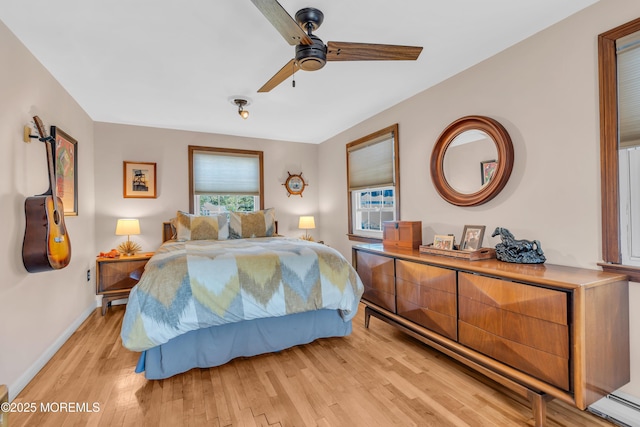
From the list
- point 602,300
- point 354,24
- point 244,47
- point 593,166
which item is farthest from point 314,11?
point 602,300

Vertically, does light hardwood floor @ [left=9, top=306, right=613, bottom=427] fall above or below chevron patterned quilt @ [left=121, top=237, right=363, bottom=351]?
below

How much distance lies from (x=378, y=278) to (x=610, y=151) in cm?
186

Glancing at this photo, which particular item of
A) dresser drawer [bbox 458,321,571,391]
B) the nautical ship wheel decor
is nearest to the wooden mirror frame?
dresser drawer [bbox 458,321,571,391]

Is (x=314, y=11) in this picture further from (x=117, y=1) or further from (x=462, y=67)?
(x=462, y=67)

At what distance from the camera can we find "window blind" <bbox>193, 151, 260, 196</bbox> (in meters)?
4.52

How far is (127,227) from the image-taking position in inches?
146

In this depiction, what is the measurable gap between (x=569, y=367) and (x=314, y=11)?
7.72 ft

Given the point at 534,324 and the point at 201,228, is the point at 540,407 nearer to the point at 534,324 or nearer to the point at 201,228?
the point at 534,324

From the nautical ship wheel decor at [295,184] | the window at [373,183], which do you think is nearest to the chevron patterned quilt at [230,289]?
the window at [373,183]

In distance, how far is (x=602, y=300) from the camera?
5.06 ft

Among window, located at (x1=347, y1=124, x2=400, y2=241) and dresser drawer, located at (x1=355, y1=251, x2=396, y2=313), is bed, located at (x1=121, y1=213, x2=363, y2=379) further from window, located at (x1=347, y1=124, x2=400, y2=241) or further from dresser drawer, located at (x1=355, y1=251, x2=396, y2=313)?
window, located at (x1=347, y1=124, x2=400, y2=241)

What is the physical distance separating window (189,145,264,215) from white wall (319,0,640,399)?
296cm

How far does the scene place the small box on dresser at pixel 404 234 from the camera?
2885mm

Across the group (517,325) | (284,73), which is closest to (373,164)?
(284,73)
